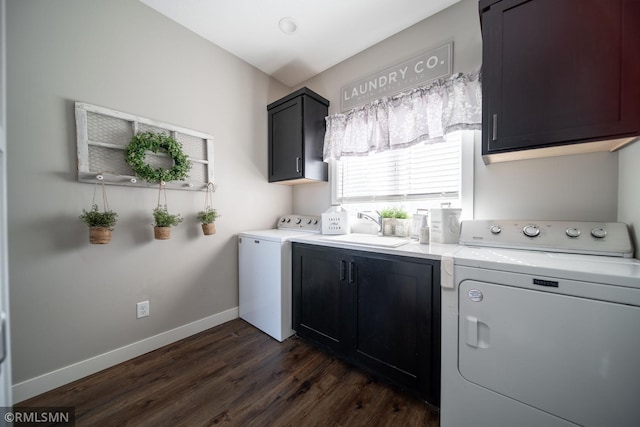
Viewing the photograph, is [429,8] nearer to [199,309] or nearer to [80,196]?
[80,196]

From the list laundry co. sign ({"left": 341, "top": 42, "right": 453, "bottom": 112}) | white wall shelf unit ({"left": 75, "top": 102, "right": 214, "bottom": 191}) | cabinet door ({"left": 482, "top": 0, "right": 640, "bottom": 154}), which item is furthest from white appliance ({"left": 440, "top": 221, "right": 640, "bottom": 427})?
white wall shelf unit ({"left": 75, "top": 102, "right": 214, "bottom": 191})

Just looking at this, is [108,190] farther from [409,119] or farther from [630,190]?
[630,190]

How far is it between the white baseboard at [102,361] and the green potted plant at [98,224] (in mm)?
836

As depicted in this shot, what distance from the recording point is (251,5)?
5.76 feet

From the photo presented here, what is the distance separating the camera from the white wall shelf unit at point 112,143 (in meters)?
1.47

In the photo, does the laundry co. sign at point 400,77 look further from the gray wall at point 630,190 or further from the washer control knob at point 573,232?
the washer control knob at point 573,232

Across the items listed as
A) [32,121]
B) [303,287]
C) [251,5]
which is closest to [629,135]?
[303,287]

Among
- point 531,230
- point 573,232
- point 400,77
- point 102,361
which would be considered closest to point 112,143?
point 102,361

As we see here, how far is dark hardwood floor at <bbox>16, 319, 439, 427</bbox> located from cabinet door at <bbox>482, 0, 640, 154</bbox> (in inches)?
A: 63.5

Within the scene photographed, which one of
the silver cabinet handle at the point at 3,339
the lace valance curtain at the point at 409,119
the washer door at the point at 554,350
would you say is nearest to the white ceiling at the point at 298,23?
the lace valance curtain at the point at 409,119

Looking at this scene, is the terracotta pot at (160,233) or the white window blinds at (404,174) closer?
the terracotta pot at (160,233)

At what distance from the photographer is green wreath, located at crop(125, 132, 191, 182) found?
158 centimetres

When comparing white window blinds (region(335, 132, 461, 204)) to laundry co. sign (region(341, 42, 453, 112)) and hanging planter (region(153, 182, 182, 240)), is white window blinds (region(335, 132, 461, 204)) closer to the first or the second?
laundry co. sign (region(341, 42, 453, 112))

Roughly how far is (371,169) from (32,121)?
2402mm
